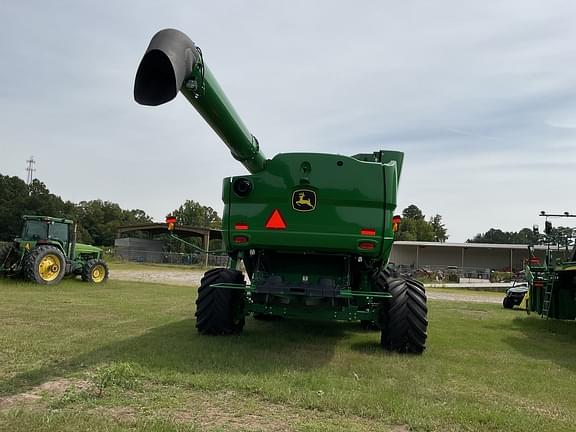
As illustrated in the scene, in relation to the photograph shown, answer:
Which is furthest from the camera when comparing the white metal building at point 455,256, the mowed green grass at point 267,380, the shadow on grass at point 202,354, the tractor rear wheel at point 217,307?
the white metal building at point 455,256

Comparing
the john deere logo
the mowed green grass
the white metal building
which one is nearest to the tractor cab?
the mowed green grass

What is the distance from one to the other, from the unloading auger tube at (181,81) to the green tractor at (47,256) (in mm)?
12913

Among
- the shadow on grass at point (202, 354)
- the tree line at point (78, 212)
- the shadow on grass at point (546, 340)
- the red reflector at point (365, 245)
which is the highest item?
the tree line at point (78, 212)

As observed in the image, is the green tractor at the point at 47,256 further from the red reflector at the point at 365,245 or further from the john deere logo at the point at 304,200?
the red reflector at the point at 365,245

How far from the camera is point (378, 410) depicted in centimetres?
434

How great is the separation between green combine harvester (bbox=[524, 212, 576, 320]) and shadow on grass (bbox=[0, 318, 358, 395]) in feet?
17.1

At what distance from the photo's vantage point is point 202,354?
6.16 meters

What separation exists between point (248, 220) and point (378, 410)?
3.31 m

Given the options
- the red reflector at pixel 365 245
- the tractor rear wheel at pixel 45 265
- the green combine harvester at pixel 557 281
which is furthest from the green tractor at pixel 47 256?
the green combine harvester at pixel 557 281

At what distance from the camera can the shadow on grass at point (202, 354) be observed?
5.40 m

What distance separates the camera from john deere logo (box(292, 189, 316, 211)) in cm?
675

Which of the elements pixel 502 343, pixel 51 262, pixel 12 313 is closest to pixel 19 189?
pixel 51 262

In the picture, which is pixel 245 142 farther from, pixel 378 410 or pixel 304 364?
pixel 378 410

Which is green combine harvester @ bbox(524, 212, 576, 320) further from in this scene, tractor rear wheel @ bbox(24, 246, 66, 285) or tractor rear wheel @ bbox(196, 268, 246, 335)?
tractor rear wheel @ bbox(24, 246, 66, 285)
